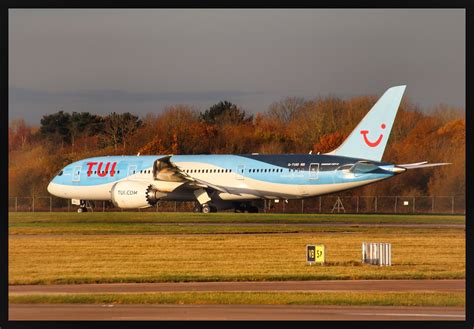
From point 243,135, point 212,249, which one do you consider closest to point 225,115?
point 243,135

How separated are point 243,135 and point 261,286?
5063cm

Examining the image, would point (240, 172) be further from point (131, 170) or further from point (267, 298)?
point (267, 298)

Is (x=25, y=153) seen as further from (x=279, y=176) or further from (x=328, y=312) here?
(x=328, y=312)

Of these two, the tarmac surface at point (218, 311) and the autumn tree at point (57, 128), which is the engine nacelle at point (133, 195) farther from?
the tarmac surface at point (218, 311)

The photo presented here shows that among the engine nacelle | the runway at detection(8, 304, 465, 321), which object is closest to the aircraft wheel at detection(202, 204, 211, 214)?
the engine nacelle

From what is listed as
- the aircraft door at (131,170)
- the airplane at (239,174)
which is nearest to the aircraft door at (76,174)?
the airplane at (239,174)

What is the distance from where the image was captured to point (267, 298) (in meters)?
20.9

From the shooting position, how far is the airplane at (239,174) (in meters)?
51.3

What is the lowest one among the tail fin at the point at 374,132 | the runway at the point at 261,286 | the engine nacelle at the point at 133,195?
the runway at the point at 261,286

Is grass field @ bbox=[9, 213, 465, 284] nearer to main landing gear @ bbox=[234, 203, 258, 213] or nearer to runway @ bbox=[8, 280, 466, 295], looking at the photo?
runway @ bbox=[8, 280, 466, 295]

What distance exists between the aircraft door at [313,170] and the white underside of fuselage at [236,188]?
0.28m

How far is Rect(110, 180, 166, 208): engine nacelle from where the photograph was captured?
53.6 m

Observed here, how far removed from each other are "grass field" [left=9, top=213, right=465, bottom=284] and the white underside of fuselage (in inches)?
80.2

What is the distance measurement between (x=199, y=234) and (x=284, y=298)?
19.1 m
